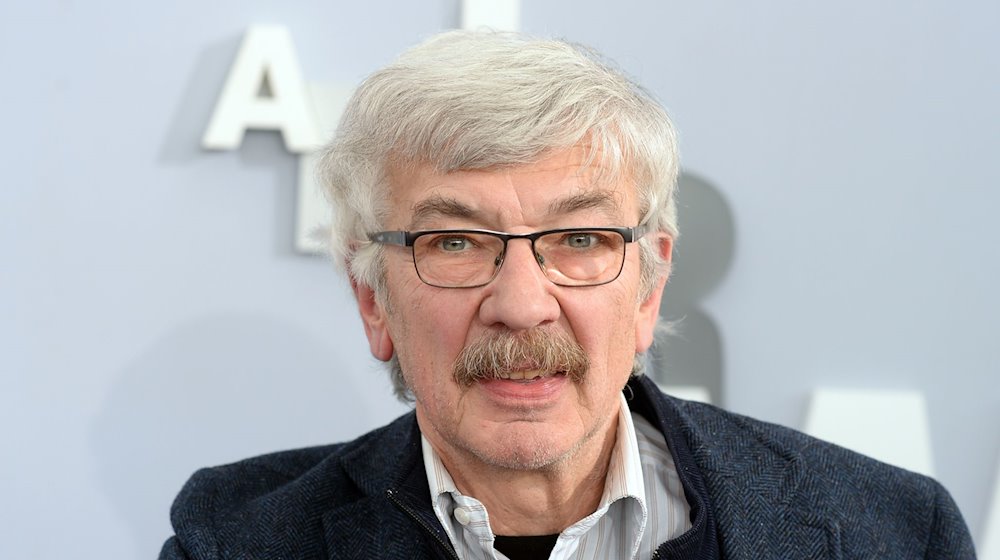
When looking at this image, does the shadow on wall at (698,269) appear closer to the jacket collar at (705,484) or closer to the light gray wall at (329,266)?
the light gray wall at (329,266)

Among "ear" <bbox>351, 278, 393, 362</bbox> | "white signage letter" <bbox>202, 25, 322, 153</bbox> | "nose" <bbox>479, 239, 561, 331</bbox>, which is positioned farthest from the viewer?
"white signage letter" <bbox>202, 25, 322, 153</bbox>

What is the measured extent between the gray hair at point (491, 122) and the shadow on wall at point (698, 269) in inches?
21.3

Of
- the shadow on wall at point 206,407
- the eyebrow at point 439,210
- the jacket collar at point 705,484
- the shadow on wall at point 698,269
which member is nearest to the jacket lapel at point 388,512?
the jacket collar at point 705,484

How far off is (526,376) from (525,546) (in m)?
0.26

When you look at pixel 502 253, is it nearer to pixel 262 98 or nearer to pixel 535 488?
pixel 535 488

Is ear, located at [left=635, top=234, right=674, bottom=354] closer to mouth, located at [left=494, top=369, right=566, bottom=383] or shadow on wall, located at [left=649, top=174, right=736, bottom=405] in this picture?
mouth, located at [left=494, top=369, right=566, bottom=383]

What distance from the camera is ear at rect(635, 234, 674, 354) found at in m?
1.47

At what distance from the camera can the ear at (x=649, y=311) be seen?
4.84ft

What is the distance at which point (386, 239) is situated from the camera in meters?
1.36

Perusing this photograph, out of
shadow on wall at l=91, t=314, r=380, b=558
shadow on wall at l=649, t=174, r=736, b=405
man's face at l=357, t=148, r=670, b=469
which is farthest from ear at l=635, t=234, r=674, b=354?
shadow on wall at l=91, t=314, r=380, b=558

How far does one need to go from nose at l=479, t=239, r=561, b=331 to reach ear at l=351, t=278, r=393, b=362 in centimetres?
24

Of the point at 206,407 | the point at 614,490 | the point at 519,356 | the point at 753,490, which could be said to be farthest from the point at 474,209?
the point at 206,407

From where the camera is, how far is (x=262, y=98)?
1987 millimetres

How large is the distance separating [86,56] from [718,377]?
134 centimetres
